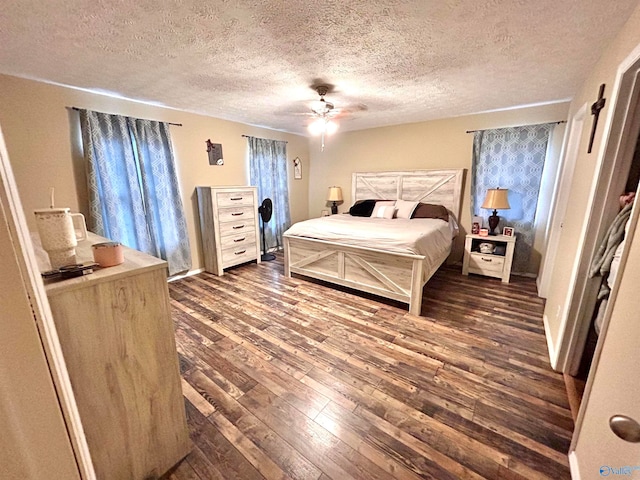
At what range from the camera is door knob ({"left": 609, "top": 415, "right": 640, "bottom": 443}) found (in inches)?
20.0

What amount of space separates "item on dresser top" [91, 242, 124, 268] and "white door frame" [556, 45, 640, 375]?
255 centimetres

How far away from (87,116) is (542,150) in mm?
5070

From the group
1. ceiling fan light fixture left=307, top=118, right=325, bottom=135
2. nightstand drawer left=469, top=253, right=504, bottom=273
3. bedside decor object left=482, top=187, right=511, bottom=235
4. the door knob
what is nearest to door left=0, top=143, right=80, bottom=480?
the door knob

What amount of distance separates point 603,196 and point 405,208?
2.48 m

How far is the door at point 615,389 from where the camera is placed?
0.76m

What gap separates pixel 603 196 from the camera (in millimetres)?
1555

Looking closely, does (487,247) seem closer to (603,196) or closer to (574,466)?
(603,196)

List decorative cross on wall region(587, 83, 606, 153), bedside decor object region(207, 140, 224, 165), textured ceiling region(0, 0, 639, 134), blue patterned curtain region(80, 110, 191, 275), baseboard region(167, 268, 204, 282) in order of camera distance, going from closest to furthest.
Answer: textured ceiling region(0, 0, 639, 134) → decorative cross on wall region(587, 83, 606, 153) → blue patterned curtain region(80, 110, 191, 275) → baseboard region(167, 268, 204, 282) → bedside decor object region(207, 140, 224, 165)

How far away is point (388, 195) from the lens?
447 cm

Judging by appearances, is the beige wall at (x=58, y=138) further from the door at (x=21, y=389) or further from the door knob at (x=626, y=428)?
the door knob at (x=626, y=428)

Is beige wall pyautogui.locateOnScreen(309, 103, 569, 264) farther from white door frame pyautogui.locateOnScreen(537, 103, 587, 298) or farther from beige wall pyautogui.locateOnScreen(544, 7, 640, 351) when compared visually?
beige wall pyautogui.locateOnScreen(544, 7, 640, 351)

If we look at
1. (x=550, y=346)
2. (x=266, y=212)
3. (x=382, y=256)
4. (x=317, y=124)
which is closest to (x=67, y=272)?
(x=382, y=256)

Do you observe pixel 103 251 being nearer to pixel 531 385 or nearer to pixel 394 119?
pixel 531 385

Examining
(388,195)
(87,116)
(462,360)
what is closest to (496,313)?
(462,360)
